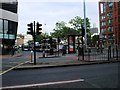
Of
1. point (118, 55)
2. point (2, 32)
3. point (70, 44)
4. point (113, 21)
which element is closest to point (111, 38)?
point (113, 21)

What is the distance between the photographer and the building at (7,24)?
1884 inches

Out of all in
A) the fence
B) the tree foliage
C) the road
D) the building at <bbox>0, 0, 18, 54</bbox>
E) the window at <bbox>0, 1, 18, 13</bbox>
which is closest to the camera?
the road

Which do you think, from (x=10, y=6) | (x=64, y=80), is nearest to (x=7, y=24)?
(x=10, y=6)

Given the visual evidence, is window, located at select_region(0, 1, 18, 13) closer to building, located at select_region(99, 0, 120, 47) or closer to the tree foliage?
the tree foliage

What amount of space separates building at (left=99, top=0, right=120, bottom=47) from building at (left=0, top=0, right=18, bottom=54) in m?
53.0

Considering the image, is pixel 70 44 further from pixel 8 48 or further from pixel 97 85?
pixel 97 85

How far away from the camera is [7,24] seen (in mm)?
50375

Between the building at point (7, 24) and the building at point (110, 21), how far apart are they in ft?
174

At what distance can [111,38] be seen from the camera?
108m

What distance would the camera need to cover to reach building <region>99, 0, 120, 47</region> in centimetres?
10400

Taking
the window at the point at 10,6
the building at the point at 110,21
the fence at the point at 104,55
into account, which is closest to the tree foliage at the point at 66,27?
the building at the point at 110,21

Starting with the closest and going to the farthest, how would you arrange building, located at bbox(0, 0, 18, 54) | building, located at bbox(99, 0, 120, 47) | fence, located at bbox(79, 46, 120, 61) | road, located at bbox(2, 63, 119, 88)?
road, located at bbox(2, 63, 119, 88), fence, located at bbox(79, 46, 120, 61), building, located at bbox(0, 0, 18, 54), building, located at bbox(99, 0, 120, 47)

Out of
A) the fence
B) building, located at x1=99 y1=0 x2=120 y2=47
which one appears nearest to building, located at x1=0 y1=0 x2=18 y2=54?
the fence

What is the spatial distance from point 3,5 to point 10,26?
3896 mm
